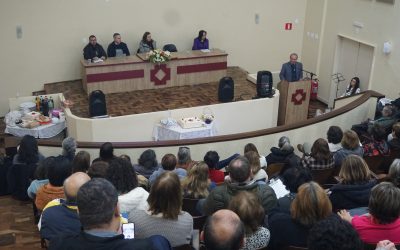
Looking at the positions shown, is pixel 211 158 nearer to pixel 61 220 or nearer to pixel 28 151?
pixel 28 151

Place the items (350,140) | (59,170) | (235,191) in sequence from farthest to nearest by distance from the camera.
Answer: (350,140) → (59,170) → (235,191)

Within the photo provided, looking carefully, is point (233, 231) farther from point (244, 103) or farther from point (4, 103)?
point (4, 103)

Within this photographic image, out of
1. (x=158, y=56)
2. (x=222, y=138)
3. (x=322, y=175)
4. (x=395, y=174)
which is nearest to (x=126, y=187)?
(x=395, y=174)

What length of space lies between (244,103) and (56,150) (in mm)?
4720

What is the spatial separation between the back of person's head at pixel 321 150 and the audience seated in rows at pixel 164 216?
2.70 meters

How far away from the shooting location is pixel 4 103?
11.5 m

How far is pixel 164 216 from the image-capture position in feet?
10.8

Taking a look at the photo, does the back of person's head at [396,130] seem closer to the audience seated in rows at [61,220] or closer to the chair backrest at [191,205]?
the chair backrest at [191,205]

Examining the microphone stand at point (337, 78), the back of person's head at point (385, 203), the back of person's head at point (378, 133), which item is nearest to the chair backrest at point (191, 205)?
the back of person's head at point (385, 203)

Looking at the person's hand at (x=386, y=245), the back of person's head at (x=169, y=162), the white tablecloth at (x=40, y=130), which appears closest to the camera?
the person's hand at (x=386, y=245)

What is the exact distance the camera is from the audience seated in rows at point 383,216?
10.6 ft

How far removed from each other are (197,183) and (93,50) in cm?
764

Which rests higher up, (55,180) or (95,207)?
(95,207)

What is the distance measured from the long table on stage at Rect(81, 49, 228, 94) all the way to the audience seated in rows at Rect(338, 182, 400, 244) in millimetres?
8560
